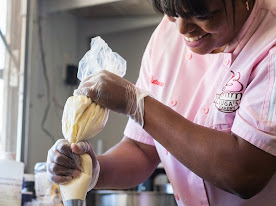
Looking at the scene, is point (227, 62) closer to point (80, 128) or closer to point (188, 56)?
point (188, 56)

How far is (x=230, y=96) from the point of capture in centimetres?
109

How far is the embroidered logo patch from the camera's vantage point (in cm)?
108

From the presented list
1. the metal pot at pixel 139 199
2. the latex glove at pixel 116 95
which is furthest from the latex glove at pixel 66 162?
the metal pot at pixel 139 199

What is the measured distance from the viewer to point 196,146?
100 centimetres

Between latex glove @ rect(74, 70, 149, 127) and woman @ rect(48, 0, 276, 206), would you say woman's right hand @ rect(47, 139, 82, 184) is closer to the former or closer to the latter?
woman @ rect(48, 0, 276, 206)

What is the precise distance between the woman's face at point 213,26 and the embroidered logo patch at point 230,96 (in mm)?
100

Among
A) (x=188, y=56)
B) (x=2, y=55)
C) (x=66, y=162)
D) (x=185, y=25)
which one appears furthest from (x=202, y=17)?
(x=2, y=55)

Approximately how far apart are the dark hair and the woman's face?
0.8 inches

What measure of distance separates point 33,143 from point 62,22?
0.81m

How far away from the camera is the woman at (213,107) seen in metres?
0.99

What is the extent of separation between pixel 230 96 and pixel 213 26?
173 millimetres

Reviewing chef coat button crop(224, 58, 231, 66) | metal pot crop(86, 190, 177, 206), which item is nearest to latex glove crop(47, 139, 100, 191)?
chef coat button crop(224, 58, 231, 66)

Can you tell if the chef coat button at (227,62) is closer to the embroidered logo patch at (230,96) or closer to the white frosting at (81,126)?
the embroidered logo patch at (230,96)

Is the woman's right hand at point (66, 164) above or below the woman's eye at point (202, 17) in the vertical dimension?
below
